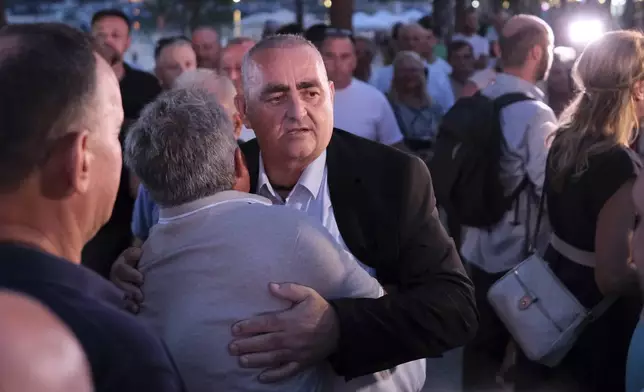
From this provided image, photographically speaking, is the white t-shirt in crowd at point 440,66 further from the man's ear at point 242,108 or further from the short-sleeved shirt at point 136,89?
the man's ear at point 242,108

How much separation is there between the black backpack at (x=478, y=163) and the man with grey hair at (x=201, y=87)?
1300 millimetres

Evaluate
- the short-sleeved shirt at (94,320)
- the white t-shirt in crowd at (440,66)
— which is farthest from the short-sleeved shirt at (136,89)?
the white t-shirt in crowd at (440,66)

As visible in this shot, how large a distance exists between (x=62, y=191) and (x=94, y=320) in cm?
20

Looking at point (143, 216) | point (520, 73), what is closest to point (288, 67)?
point (143, 216)

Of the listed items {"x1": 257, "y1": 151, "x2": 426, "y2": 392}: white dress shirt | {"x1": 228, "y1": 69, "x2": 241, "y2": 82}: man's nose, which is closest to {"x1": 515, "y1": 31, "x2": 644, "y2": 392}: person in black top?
{"x1": 257, "y1": 151, "x2": 426, "y2": 392}: white dress shirt

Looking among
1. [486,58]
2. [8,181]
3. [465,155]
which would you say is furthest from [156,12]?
[8,181]

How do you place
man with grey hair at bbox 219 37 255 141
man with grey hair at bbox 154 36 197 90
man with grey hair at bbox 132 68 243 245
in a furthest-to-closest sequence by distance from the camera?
1. man with grey hair at bbox 154 36 197 90
2. man with grey hair at bbox 219 37 255 141
3. man with grey hair at bbox 132 68 243 245

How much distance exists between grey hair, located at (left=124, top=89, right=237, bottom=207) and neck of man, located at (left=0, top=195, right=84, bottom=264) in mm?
518

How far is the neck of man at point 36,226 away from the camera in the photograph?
112 cm

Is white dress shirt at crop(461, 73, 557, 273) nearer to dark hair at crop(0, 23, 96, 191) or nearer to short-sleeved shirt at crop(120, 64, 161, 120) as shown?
short-sleeved shirt at crop(120, 64, 161, 120)

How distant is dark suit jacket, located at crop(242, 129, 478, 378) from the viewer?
1.84 metres

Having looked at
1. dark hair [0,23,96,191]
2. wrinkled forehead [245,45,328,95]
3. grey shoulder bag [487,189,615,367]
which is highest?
dark hair [0,23,96,191]

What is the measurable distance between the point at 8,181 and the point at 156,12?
39.6m

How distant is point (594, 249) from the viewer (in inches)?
119
